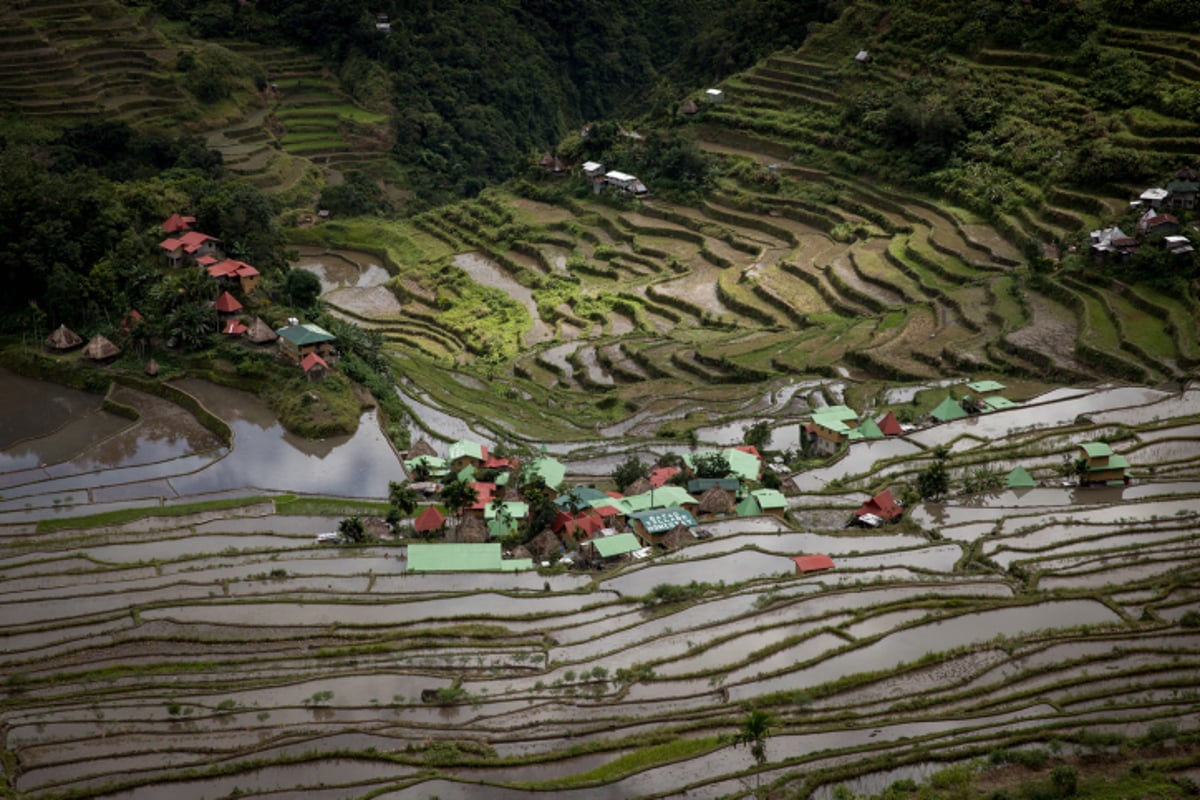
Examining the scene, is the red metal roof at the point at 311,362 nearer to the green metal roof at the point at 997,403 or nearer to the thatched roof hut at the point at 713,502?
the thatched roof hut at the point at 713,502

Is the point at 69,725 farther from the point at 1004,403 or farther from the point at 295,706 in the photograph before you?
the point at 1004,403

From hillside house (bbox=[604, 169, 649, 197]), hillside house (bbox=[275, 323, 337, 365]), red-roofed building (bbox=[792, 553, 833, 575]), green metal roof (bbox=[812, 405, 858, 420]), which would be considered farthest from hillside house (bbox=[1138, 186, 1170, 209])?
hillside house (bbox=[275, 323, 337, 365])

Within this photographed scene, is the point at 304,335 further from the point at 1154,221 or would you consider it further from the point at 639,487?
the point at 1154,221

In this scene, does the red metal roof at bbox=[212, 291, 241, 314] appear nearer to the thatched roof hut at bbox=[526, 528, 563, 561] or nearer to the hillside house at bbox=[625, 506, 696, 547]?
the thatched roof hut at bbox=[526, 528, 563, 561]

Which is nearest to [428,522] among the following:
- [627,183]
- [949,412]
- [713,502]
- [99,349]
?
[713,502]

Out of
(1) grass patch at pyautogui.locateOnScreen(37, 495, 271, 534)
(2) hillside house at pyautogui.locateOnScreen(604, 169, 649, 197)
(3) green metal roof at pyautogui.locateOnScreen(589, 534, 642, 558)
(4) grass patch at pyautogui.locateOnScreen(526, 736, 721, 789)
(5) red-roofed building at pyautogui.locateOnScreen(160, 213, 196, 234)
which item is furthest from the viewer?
(2) hillside house at pyautogui.locateOnScreen(604, 169, 649, 197)

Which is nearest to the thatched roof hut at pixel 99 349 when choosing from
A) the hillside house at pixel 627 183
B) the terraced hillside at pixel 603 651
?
the terraced hillside at pixel 603 651
